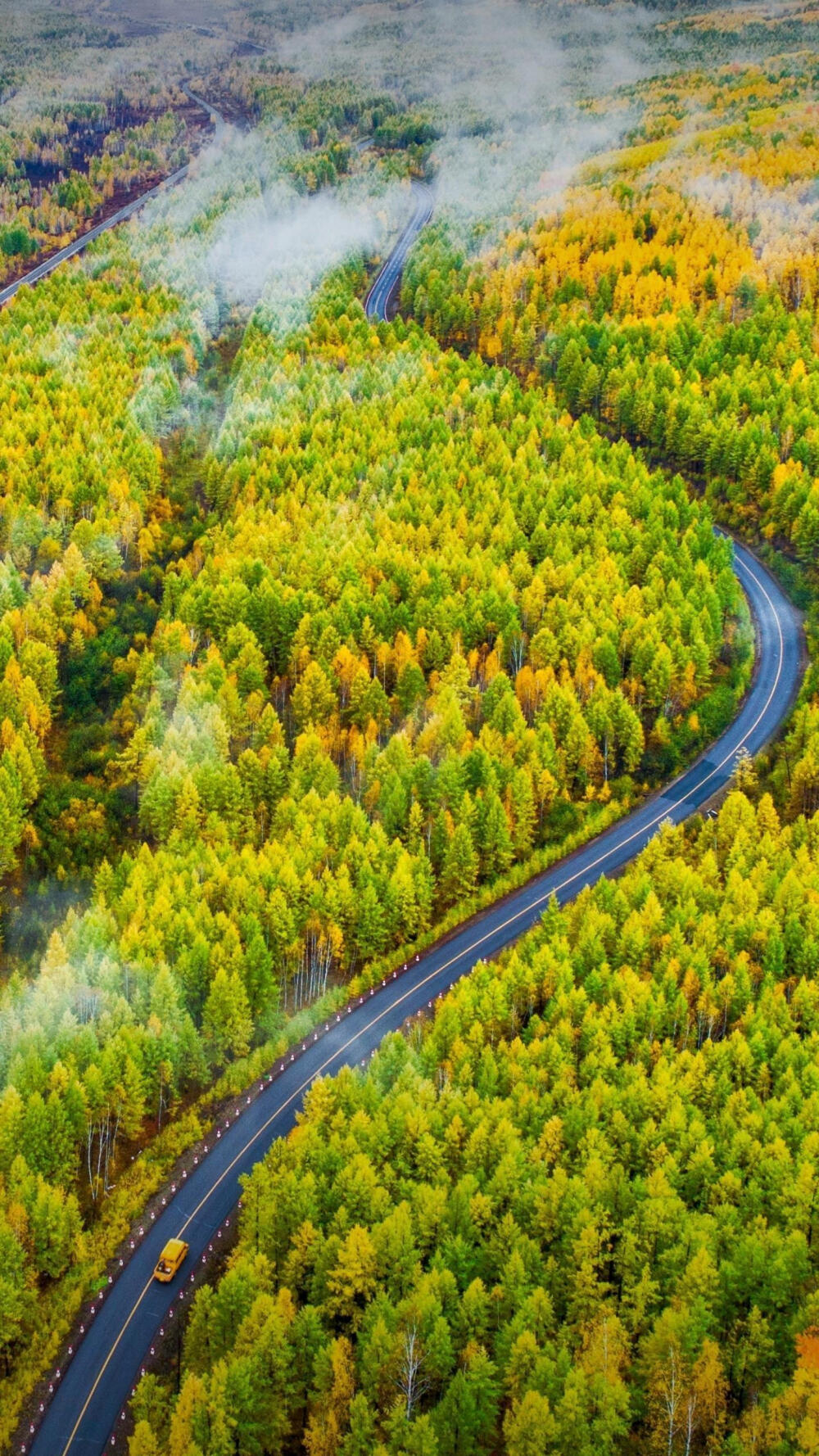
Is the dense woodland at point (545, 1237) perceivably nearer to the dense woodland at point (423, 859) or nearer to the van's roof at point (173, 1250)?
the dense woodland at point (423, 859)

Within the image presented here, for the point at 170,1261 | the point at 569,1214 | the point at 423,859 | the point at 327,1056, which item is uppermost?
the point at 423,859

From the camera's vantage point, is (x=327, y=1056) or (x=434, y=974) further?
(x=434, y=974)

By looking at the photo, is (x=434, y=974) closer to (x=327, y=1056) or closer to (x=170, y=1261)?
(x=327, y=1056)

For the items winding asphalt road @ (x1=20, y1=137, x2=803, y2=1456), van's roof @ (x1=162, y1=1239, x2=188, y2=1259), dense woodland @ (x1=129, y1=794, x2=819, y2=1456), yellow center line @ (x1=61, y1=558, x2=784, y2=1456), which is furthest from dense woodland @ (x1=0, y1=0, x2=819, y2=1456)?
van's roof @ (x1=162, y1=1239, x2=188, y2=1259)

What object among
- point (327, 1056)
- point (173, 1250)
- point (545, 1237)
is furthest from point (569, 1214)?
point (327, 1056)

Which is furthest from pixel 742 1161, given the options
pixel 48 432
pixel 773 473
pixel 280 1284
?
pixel 48 432

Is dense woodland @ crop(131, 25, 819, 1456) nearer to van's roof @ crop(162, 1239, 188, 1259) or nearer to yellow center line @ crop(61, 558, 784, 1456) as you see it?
van's roof @ crop(162, 1239, 188, 1259)

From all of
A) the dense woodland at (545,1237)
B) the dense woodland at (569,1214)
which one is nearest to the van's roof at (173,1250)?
the dense woodland at (545,1237)
